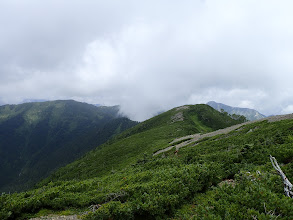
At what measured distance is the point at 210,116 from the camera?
408ft

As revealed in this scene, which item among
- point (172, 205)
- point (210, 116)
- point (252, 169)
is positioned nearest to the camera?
point (172, 205)

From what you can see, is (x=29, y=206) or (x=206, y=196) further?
(x=29, y=206)

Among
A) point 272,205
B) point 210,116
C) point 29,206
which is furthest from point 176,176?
point 210,116

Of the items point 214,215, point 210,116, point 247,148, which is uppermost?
point 210,116

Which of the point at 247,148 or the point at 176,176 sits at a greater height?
the point at 247,148

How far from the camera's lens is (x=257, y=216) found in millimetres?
7066

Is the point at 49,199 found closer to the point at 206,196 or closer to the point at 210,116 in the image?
the point at 206,196

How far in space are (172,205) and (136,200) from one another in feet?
8.74

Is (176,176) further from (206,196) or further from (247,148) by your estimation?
(247,148)

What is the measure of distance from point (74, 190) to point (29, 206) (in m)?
4.93

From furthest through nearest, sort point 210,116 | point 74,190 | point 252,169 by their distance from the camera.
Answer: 1. point 210,116
2. point 74,190
3. point 252,169

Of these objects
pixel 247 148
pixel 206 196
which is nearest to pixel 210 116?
pixel 247 148

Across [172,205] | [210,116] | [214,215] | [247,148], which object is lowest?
[172,205]

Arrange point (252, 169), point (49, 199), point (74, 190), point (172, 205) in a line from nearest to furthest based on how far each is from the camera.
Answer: point (172, 205), point (252, 169), point (49, 199), point (74, 190)
